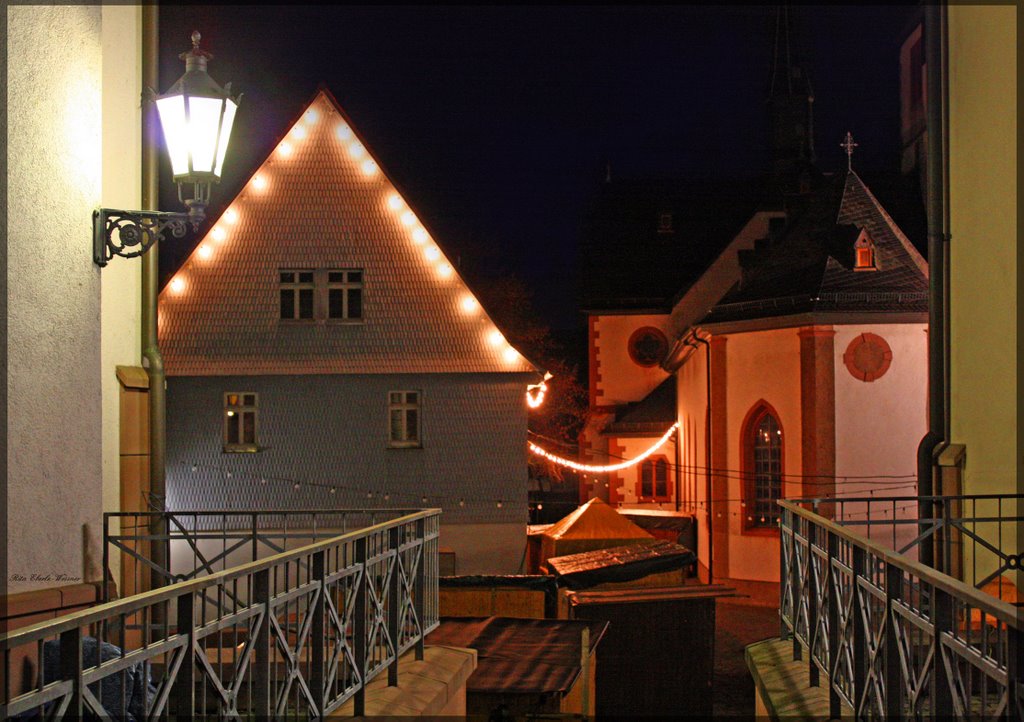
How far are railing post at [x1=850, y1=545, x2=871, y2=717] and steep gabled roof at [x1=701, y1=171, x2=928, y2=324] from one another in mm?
22345

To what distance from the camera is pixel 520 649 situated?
44.3 feet

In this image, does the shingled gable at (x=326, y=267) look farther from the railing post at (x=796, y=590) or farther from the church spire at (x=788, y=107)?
the church spire at (x=788, y=107)

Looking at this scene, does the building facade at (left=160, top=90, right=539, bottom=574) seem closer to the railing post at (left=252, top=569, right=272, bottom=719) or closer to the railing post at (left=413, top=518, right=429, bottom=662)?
the railing post at (left=413, top=518, right=429, bottom=662)

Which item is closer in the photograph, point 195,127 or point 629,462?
point 195,127

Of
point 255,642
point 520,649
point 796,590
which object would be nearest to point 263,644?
point 255,642

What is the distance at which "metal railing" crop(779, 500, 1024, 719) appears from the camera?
4.10 metres

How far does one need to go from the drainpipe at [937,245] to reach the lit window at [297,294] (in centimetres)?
1282

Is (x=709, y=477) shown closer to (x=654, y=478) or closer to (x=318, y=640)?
(x=654, y=478)

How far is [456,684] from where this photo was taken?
8.51 metres

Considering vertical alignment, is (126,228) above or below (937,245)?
below

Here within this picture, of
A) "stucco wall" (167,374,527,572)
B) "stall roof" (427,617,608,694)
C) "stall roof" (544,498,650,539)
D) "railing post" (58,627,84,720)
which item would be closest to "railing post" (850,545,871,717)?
"railing post" (58,627,84,720)

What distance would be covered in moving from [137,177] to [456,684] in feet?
18.0

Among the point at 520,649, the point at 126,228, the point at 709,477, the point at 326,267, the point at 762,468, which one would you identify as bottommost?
the point at 520,649

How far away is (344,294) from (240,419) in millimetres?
3164
